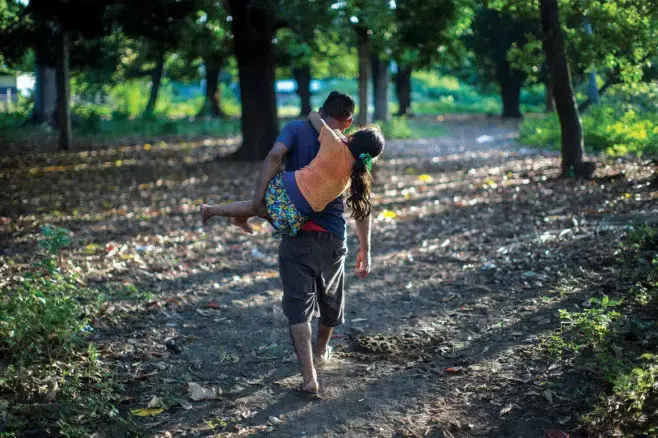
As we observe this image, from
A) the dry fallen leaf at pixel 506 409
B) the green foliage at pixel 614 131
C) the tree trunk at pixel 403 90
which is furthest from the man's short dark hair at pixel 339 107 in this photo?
the tree trunk at pixel 403 90

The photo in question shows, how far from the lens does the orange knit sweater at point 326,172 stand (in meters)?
4.54

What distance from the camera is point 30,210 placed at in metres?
11.3

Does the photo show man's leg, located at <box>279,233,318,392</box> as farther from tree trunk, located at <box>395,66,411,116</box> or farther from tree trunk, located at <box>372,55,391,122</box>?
tree trunk, located at <box>395,66,411,116</box>

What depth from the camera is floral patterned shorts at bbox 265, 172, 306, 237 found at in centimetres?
465

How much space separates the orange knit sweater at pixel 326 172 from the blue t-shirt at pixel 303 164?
5 centimetres

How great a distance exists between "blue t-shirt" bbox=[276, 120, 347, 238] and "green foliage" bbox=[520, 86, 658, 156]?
999cm

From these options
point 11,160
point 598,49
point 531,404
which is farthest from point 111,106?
point 531,404

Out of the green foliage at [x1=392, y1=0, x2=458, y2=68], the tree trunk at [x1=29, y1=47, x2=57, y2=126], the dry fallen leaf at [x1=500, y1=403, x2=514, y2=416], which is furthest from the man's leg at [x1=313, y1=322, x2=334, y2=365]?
the tree trunk at [x1=29, y1=47, x2=57, y2=126]

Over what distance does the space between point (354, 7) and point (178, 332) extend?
1067 cm

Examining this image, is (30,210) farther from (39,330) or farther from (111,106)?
(111,106)

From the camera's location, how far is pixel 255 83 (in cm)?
1742

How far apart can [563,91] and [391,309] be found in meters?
7.15

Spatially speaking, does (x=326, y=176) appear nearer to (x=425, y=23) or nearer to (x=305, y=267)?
(x=305, y=267)

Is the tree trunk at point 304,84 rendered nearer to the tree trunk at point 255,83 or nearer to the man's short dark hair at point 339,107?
the tree trunk at point 255,83
